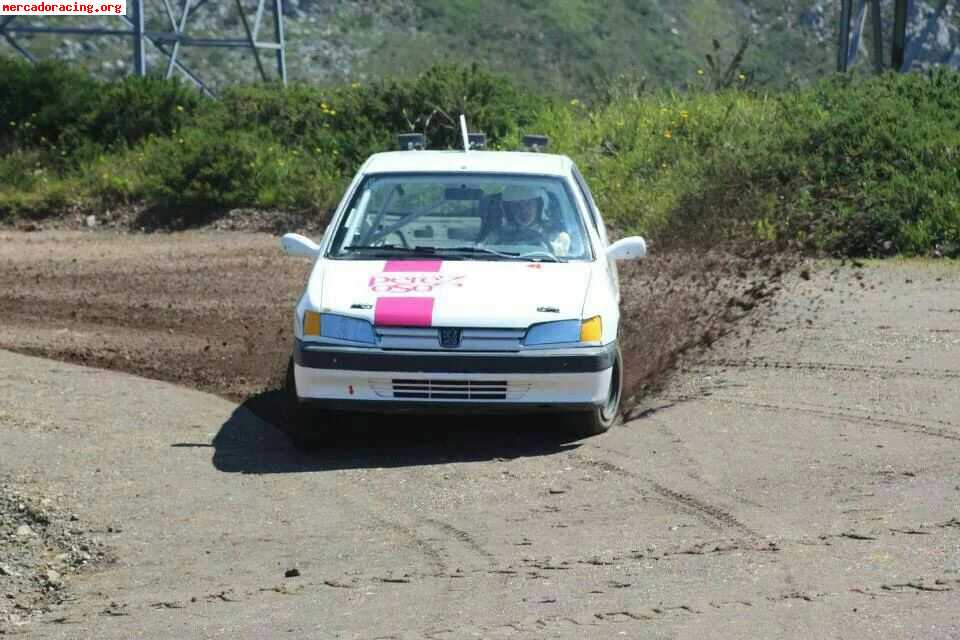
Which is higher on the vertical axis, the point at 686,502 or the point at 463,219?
the point at 463,219

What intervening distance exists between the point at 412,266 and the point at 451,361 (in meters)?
0.87

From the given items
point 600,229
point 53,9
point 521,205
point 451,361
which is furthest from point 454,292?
point 53,9

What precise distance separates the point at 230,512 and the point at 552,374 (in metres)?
1.98

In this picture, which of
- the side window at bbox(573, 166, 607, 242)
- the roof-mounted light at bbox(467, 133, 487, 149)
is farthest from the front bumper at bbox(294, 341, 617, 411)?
the roof-mounted light at bbox(467, 133, 487, 149)

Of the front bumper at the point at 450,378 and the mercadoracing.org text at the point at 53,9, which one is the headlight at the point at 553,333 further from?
the mercadoracing.org text at the point at 53,9

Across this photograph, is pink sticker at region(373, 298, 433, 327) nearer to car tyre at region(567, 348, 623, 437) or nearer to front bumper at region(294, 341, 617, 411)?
front bumper at region(294, 341, 617, 411)

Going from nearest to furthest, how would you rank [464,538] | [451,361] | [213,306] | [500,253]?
[464,538]
[451,361]
[500,253]
[213,306]

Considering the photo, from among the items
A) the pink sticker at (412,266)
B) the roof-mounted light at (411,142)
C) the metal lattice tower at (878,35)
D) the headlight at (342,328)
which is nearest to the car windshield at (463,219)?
the pink sticker at (412,266)

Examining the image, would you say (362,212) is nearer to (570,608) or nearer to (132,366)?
(132,366)

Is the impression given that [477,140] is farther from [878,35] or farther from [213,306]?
[878,35]

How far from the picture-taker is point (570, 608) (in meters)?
6.13

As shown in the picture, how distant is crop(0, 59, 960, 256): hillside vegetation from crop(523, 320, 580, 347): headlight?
23.8 feet

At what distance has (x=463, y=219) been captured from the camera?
10.1 meters

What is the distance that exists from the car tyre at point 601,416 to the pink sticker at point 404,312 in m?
1.10
